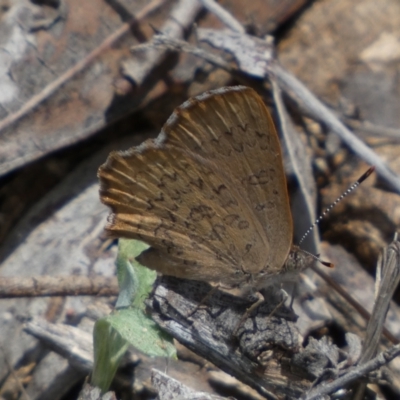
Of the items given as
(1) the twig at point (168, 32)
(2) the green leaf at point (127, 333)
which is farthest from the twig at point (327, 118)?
(2) the green leaf at point (127, 333)

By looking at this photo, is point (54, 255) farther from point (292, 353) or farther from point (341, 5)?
point (341, 5)

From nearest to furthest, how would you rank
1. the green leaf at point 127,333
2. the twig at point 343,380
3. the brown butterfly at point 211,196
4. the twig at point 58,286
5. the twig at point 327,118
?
the twig at point 343,380 < the brown butterfly at point 211,196 < the green leaf at point 127,333 < the twig at point 58,286 < the twig at point 327,118

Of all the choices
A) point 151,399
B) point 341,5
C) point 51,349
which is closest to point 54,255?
point 51,349

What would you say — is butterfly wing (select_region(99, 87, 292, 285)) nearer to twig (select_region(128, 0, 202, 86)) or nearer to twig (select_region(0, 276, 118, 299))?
twig (select_region(0, 276, 118, 299))

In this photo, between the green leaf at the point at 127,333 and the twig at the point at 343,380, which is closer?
the twig at the point at 343,380

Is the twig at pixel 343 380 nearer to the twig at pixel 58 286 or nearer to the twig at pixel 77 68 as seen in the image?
the twig at pixel 58 286

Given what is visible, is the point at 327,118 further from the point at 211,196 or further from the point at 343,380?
the point at 343,380

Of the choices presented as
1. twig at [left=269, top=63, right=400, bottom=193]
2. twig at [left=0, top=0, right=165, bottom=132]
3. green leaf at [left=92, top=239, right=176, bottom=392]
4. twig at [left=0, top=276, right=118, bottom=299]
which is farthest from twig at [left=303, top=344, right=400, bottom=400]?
twig at [left=0, top=0, right=165, bottom=132]

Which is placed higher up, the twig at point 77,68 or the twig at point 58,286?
the twig at point 77,68
